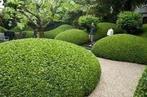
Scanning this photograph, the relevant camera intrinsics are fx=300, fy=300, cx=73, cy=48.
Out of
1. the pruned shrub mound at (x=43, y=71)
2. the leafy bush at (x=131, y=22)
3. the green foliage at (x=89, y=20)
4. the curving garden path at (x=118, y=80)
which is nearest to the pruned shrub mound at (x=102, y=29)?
the green foliage at (x=89, y=20)

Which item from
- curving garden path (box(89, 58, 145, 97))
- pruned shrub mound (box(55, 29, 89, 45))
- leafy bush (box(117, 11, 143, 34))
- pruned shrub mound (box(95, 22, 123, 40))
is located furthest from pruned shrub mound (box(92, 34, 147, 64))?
pruned shrub mound (box(95, 22, 123, 40))

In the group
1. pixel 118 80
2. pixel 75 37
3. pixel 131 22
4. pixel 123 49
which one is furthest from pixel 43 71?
pixel 75 37

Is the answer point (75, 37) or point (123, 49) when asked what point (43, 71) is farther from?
point (75, 37)

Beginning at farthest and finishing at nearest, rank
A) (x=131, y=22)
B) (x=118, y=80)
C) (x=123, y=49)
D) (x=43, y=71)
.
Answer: (x=131, y=22) → (x=123, y=49) → (x=118, y=80) → (x=43, y=71)

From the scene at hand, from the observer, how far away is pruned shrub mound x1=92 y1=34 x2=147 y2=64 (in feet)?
39.5

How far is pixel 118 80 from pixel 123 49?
4.02 meters

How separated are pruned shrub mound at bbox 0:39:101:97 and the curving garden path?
0.43 meters

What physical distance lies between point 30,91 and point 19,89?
224 mm

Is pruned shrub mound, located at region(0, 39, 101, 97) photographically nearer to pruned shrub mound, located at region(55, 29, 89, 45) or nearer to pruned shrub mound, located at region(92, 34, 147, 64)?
pruned shrub mound, located at region(92, 34, 147, 64)

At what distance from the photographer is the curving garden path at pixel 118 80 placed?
7.43 meters

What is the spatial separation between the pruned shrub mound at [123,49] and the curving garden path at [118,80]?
75 centimetres

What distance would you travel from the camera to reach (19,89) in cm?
604

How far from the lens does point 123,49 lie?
1241 centimetres

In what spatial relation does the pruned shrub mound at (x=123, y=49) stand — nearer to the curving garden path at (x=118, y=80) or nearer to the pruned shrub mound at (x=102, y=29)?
the curving garden path at (x=118, y=80)
